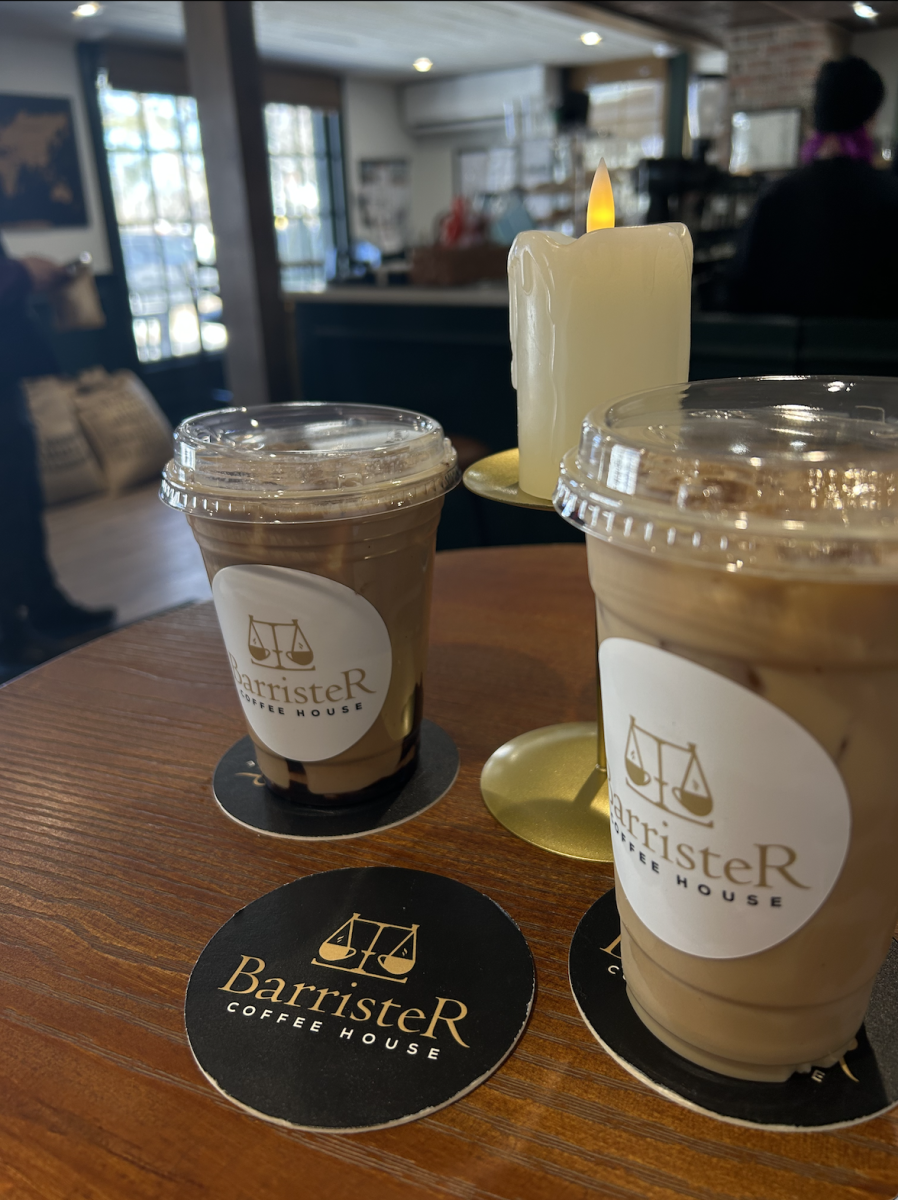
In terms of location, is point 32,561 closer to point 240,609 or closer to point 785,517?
point 240,609

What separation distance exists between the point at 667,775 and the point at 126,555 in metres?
4.04

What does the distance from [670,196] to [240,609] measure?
10.8 feet

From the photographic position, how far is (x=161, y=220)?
6543mm

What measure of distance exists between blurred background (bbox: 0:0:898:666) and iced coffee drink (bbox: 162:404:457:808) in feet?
2.51

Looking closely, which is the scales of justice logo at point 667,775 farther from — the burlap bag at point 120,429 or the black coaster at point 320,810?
the burlap bag at point 120,429

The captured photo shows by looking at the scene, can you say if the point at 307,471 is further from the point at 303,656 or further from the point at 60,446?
the point at 60,446

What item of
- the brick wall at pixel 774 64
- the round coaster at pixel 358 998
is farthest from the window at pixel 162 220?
the round coaster at pixel 358 998

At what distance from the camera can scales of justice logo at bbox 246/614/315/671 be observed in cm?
62

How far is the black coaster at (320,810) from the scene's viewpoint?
2.22 ft

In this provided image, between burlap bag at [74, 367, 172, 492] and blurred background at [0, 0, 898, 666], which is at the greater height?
blurred background at [0, 0, 898, 666]

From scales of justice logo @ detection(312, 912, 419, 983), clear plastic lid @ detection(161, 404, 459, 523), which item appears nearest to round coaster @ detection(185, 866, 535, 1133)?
scales of justice logo @ detection(312, 912, 419, 983)

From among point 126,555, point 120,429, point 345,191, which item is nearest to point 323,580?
point 126,555

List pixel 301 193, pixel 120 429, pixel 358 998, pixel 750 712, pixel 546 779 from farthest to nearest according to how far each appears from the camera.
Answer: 1. pixel 301 193
2. pixel 120 429
3. pixel 546 779
4. pixel 358 998
5. pixel 750 712

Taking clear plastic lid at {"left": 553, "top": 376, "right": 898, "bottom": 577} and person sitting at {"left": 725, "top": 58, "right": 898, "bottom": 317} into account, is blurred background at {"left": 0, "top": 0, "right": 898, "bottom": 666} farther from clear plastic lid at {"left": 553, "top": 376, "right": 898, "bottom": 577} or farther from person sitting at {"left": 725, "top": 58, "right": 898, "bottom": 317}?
clear plastic lid at {"left": 553, "top": 376, "right": 898, "bottom": 577}
